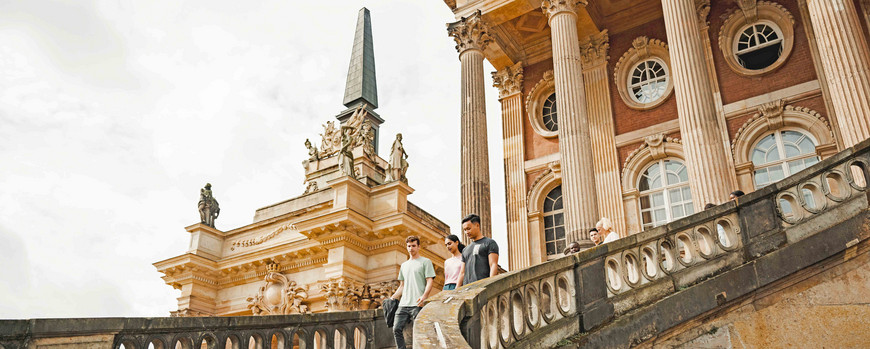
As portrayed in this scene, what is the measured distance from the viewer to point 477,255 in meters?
7.21

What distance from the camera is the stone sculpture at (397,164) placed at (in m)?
21.7

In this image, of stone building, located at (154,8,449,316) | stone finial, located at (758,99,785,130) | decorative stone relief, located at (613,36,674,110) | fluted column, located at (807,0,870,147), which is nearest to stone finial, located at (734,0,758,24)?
decorative stone relief, located at (613,36,674,110)

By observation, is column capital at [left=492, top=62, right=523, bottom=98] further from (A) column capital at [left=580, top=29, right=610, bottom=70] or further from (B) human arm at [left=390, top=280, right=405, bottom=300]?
(B) human arm at [left=390, top=280, right=405, bottom=300]

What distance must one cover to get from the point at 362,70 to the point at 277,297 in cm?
2107

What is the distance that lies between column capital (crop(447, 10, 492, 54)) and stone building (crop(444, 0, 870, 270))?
4cm

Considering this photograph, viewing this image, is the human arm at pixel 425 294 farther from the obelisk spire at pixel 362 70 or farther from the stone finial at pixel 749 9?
the obelisk spire at pixel 362 70

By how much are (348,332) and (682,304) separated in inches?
173

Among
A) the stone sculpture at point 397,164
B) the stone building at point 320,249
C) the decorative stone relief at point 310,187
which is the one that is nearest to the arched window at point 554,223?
the stone building at point 320,249

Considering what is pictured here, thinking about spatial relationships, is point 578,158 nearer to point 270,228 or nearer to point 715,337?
point 715,337

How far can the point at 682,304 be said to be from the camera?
6688 millimetres

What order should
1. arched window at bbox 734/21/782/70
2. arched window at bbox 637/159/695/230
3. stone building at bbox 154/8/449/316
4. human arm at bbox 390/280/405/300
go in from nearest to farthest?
human arm at bbox 390/280/405/300
arched window at bbox 734/21/782/70
arched window at bbox 637/159/695/230
stone building at bbox 154/8/449/316

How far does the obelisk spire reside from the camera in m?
38.9

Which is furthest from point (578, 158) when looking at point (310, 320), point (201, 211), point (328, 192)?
point (201, 211)

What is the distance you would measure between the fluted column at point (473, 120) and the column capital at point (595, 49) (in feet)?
11.5
